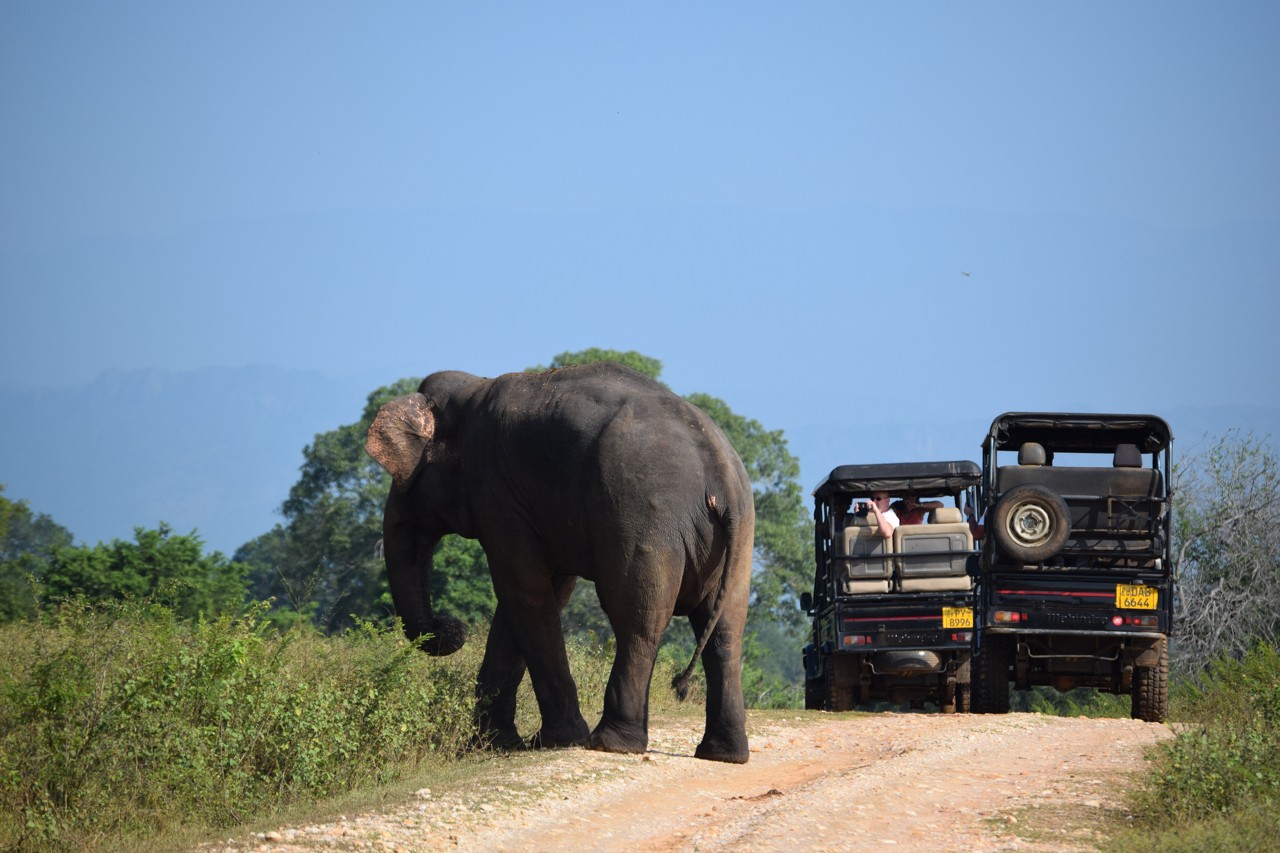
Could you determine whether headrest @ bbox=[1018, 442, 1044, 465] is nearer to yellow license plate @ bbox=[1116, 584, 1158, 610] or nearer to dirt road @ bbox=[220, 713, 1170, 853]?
yellow license plate @ bbox=[1116, 584, 1158, 610]

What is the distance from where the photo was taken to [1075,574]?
17.4 m

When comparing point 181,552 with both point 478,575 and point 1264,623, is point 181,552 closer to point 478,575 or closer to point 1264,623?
point 478,575

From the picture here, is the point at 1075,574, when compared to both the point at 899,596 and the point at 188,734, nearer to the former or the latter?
the point at 899,596

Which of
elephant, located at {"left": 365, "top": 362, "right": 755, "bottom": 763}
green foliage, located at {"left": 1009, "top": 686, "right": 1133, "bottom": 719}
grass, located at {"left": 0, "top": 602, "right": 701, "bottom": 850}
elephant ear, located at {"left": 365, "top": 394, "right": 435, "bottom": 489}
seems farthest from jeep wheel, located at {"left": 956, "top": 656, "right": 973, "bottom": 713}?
grass, located at {"left": 0, "top": 602, "right": 701, "bottom": 850}

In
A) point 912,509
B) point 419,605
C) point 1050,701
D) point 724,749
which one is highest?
point 912,509

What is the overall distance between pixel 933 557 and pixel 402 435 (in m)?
7.16

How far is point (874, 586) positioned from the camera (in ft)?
59.9

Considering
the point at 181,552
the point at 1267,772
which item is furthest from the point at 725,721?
the point at 181,552

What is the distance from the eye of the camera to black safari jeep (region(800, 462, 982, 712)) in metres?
18.1

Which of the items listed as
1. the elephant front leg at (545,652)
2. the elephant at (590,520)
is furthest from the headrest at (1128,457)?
the elephant front leg at (545,652)

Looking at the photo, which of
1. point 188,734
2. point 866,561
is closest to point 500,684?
point 188,734

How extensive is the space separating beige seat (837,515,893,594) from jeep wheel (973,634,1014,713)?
1.32 metres

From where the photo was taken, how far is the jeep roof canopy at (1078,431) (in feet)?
60.3

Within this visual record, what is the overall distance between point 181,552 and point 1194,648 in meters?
21.8
